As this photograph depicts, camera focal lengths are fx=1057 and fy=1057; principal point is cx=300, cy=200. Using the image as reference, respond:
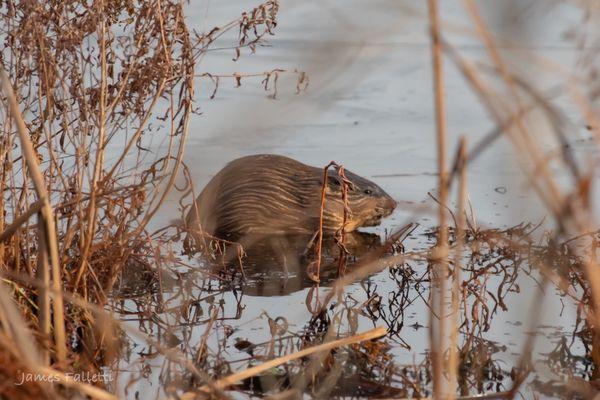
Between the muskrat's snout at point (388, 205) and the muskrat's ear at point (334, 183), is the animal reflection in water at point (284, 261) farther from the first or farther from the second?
the muskrat's ear at point (334, 183)

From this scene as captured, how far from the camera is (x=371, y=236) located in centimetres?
562

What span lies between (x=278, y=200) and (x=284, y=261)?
102cm

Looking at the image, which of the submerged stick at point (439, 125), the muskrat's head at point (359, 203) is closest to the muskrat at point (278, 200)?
the muskrat's head at point (359, 203)

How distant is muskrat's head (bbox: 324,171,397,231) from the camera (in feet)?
18.4

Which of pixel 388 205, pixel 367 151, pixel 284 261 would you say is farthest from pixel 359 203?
pixel 284 261

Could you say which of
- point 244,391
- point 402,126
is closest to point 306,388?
point 244,391

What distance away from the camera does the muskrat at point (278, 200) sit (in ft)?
17.8

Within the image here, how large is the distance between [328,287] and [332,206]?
1.25 metres

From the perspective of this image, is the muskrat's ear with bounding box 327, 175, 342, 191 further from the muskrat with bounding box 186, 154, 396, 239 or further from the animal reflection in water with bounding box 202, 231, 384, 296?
the animal reflection in water with bounding box 202, 231, 384, 296

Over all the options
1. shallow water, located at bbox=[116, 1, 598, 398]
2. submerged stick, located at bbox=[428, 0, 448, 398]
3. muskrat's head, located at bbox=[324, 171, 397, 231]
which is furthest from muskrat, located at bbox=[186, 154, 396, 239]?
submerged stick, located at bbox=[428, 0, 448, 398]

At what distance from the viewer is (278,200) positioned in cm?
553

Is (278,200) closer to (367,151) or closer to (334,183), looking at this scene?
(334,183)

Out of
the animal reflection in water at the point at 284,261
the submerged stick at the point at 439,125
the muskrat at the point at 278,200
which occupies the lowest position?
the submerged stick at the point at 439,125

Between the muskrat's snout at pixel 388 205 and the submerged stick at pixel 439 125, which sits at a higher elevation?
the muskrat's snout at pixel 388 205
